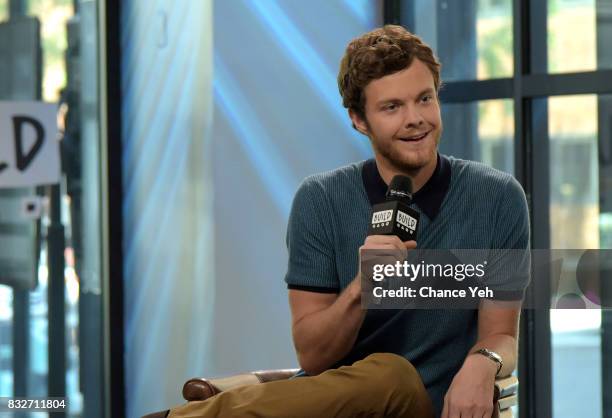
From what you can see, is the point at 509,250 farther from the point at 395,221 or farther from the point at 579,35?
the point at 579,35

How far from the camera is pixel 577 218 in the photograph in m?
3.64

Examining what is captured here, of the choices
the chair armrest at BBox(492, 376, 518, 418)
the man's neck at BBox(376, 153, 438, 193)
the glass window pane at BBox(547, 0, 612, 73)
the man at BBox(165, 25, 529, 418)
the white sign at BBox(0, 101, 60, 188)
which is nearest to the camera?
the chair armrest at BBox(492, 376, 518, 418)

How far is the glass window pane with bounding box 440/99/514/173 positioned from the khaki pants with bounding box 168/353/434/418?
6.53ft

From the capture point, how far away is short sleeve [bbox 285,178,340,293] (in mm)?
2291

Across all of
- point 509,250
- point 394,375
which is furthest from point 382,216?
point 509,250

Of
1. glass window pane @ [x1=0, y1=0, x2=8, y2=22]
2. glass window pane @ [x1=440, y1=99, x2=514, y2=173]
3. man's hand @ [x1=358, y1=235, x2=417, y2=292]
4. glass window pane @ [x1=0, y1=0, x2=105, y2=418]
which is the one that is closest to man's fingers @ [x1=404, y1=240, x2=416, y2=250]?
man's hand @ [x1=358, y1=235, x2=417, y2=292]

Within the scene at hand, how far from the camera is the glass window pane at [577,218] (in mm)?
3584

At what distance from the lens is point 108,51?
419 cm

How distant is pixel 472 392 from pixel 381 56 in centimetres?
72

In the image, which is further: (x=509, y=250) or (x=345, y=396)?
(x=509, y=250)

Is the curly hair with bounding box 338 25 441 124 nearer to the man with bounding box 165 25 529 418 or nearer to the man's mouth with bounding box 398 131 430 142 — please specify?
the man with bounding box 165 25 529 418

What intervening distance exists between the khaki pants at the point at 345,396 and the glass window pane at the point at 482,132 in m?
1.99

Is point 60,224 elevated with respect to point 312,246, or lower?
elevated

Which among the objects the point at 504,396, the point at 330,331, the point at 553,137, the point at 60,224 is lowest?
the point at 504,396
